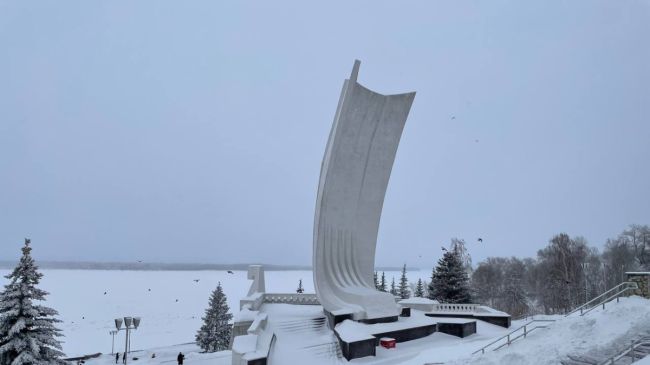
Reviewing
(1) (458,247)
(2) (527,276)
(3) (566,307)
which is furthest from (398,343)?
(2) (527,276)

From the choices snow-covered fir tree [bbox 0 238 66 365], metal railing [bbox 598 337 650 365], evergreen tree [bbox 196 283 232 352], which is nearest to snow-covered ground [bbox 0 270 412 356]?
evergreen tree [bbox 196 283 232 352]

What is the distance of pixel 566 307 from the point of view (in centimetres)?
3325

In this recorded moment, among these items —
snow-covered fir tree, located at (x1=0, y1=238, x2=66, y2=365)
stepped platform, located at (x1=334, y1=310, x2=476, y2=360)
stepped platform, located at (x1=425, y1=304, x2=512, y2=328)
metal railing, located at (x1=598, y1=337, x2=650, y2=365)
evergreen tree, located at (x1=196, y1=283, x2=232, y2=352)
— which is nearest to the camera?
metal railing, located at (x1=598, y1=337, x2=650, y2=365)

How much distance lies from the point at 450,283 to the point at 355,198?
43.3ft

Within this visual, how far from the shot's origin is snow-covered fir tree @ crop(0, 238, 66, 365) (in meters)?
9.77

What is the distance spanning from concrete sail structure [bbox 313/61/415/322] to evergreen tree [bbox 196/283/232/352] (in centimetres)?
1428

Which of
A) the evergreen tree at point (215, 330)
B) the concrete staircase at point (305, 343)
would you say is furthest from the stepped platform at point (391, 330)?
the evergreen tree at point (215, 330)

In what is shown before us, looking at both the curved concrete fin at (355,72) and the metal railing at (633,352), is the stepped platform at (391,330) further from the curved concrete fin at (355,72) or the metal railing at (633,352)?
the curved concrete fin at (355,72)

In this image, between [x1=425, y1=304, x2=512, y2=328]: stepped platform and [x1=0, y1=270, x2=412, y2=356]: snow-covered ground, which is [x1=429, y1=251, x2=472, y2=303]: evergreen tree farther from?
[x1=0, y1=270, x2=412, y2=356]: snow-covered ground

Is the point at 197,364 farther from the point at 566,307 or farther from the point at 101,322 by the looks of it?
the point at 101,322

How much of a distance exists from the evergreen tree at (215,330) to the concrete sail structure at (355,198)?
14.3 metres

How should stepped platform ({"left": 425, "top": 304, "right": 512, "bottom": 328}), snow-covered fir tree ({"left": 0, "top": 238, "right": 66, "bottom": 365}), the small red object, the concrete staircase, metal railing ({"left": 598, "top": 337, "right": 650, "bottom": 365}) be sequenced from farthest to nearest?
stepped platform ({"left": 425, "top": 304, "right": 512, "bottom": 328}) < the small red object < the concrete staircase < snow-covered fir tree ({"left": 0, "top": 238, "right": 66, "bottom": 365}) < metal railing ({"left": 598, "top": 337, "right": 650, "bottom": 365})

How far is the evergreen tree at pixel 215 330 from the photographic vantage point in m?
26.3

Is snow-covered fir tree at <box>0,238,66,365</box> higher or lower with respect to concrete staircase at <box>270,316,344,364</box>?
higher
